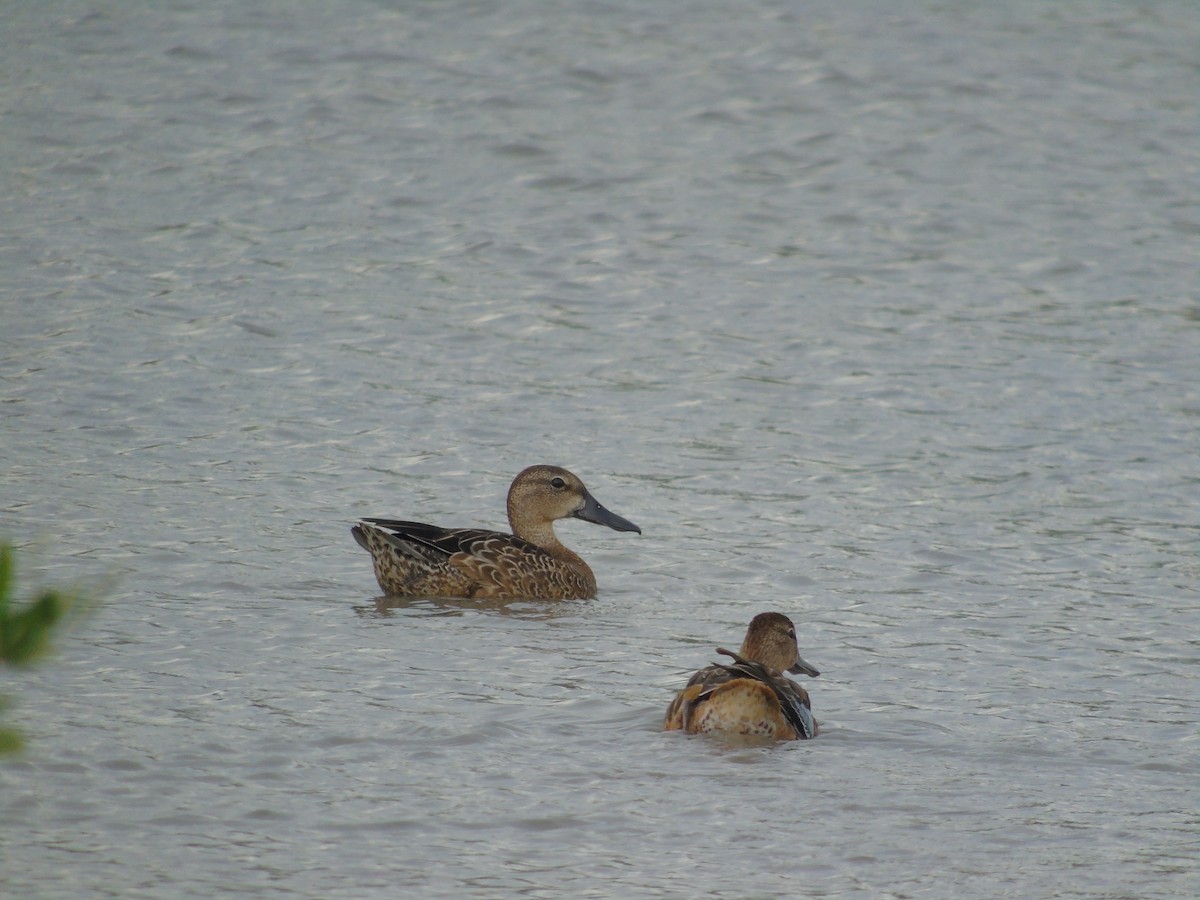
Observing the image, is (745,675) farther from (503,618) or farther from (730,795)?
(503,618)

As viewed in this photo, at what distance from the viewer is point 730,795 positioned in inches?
248

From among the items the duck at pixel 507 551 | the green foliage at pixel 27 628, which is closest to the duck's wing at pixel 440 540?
the duck at pixel 507 551

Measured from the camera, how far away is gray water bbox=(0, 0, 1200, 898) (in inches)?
236

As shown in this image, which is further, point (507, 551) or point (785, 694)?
point (507, 551)

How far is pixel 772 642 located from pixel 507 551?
2570 millimetres

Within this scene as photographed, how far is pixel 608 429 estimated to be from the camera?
38.2 feet

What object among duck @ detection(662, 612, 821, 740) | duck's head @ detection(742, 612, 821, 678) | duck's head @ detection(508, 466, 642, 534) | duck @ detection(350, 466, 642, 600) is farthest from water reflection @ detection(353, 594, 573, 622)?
duck @ detection(662, 612, 821, 740)

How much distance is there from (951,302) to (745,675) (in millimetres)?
7687

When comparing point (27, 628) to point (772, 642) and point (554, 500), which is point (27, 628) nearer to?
point (772, 642)

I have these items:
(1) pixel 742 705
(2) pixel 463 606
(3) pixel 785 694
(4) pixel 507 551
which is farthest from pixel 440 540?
(3) pixel 785 694

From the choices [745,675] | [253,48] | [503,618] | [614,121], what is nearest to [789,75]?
[614,121]

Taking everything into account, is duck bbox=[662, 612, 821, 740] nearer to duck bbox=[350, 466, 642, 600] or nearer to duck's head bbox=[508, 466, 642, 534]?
duck bbox=[350, 466, 642, 600]

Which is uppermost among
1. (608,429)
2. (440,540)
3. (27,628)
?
(27,628)

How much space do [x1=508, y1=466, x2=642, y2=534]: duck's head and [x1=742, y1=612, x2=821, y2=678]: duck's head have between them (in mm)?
2441
